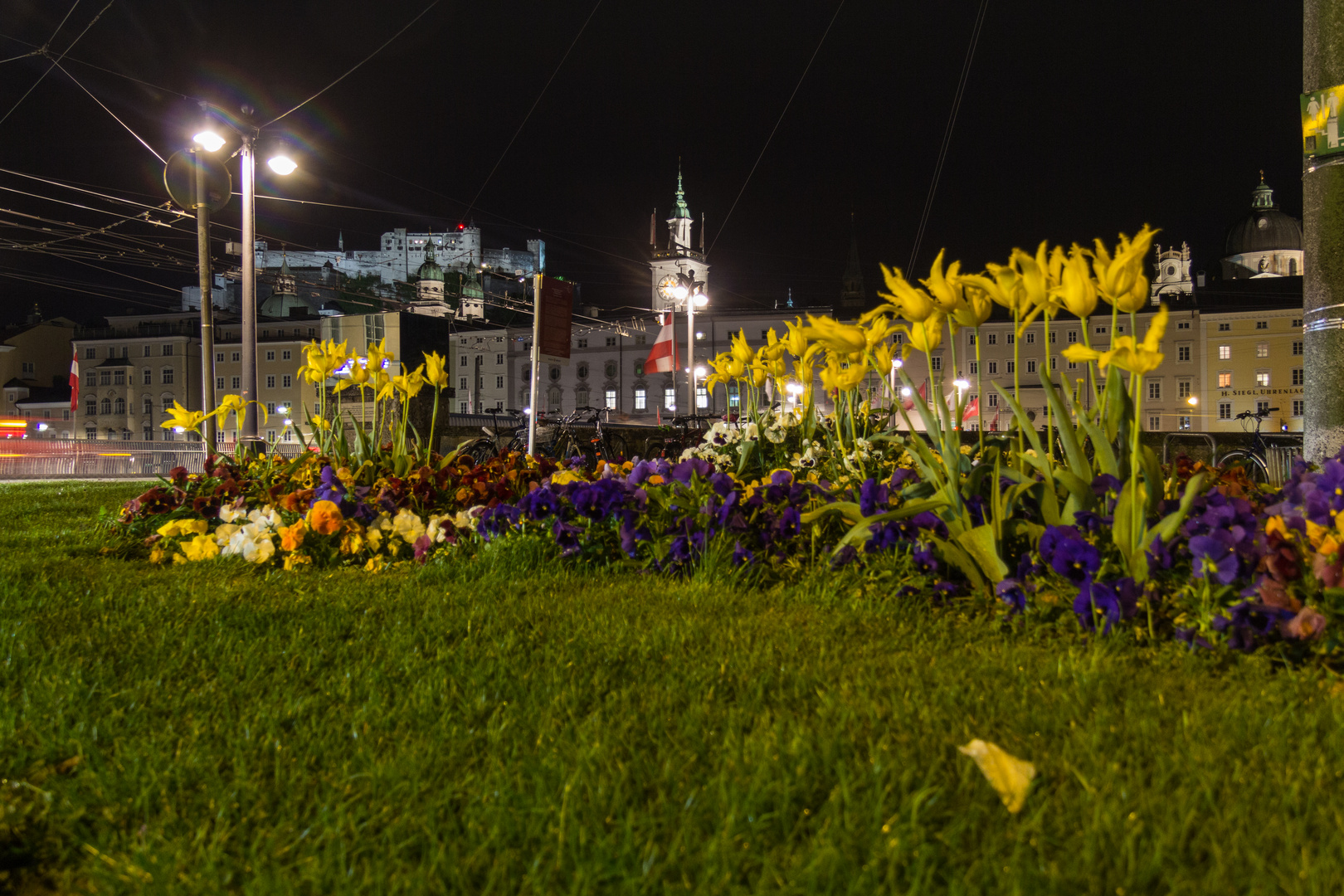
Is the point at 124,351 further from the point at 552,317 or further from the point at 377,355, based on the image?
the point at 377,355

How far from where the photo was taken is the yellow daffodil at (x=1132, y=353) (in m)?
2.39

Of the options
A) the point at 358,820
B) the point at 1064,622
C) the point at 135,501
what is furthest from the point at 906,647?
the point at 135,501

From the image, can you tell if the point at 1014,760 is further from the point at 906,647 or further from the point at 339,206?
the point at 339,206

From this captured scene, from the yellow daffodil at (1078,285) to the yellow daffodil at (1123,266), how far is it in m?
0.04

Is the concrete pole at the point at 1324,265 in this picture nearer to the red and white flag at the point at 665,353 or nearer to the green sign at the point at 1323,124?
the green sign at the point at 1323,124

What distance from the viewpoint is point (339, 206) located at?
21953 mm

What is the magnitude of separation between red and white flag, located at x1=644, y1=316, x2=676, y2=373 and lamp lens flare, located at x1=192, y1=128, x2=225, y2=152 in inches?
249

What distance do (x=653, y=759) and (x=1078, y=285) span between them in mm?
1853

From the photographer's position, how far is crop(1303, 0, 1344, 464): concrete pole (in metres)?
3.64

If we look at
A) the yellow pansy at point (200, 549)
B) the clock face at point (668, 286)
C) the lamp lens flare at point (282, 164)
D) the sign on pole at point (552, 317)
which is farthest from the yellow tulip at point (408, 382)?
the clock face at point (668, 286)

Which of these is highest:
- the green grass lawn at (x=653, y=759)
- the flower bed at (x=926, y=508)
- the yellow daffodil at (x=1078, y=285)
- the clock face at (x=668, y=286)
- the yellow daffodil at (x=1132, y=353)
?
the clock face at (x=668, y=286)

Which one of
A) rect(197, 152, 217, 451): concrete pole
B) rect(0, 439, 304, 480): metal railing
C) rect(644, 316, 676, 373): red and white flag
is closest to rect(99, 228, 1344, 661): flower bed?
rect(197, 152, 217, 451): concrete pole

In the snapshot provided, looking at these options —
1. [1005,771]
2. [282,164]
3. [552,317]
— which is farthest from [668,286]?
[1005,771]

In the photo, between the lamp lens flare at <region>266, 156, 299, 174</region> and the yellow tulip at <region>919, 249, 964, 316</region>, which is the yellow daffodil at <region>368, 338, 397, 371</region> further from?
the lamp lens flare at <region>266, 156, 299, 174</region>
